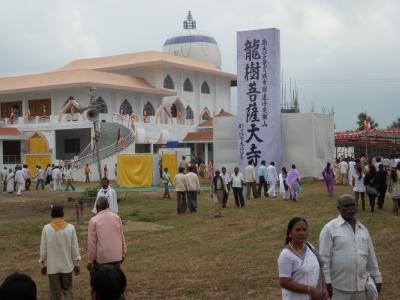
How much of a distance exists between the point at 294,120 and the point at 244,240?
54.0 ft

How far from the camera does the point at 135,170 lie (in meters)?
30.6

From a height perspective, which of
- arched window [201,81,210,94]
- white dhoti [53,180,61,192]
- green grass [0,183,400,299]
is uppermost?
arched window [201,81,210,94]

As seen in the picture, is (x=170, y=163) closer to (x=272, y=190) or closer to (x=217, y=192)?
(x=272, y=190)

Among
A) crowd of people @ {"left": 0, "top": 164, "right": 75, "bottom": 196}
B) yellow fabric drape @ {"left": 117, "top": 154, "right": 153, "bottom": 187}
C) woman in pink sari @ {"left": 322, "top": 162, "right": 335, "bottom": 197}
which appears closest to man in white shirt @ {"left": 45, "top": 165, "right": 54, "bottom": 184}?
crowd of people @ {"left": 0, "top": 164, "right": 75, "bottom": 196}

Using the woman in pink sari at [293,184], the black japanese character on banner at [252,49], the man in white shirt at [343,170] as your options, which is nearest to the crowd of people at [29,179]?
the black japanese character on banner at [252,49]

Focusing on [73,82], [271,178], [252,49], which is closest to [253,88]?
[252,49]

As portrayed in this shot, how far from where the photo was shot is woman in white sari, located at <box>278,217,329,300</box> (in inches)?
179

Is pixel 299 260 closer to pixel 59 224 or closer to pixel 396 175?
pixel 59 224

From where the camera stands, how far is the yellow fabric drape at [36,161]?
3694 cm

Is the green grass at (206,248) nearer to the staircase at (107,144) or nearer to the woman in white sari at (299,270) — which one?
the woman in white sari at (299,270)

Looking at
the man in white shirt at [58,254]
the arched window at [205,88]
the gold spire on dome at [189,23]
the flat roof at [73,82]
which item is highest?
the gold spire on dome at [189,23]

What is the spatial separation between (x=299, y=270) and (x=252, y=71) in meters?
23.2

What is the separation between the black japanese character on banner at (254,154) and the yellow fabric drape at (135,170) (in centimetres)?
559

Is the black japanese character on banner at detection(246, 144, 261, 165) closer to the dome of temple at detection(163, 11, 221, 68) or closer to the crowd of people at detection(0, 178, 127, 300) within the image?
the crowd of people at detection(0, 178, 127, 300)
